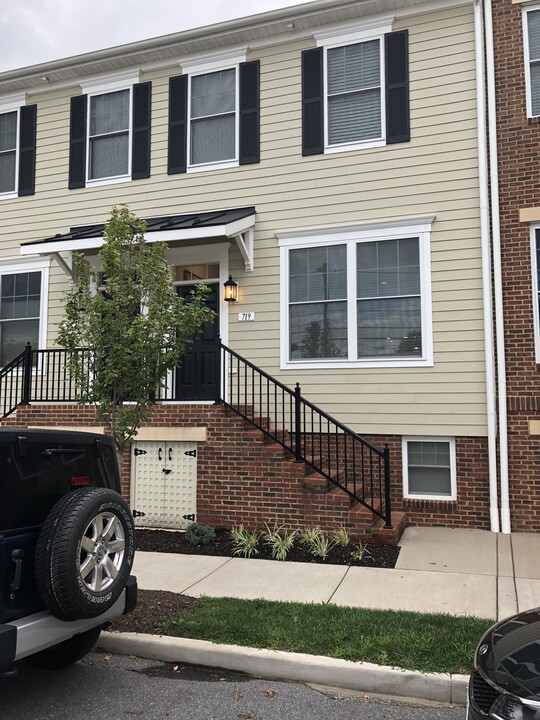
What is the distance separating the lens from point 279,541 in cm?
681

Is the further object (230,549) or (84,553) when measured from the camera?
(230,549)

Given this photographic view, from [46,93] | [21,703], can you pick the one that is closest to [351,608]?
[21,703]

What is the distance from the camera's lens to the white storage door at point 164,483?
26.5 ft

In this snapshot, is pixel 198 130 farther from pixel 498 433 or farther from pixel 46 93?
pixel 498 433

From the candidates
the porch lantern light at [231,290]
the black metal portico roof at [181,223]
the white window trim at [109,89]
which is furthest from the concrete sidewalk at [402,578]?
the white window trim at [109,89]

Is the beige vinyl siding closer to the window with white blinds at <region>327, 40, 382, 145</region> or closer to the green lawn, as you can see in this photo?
the window with white blinds at <region>327, 40, 382, 145</region>

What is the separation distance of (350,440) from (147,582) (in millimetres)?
3762

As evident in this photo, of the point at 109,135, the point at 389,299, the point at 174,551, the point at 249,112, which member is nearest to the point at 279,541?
the point at 174,551

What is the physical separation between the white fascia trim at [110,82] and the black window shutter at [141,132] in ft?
0.64

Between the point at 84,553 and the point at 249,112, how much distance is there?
809 cm

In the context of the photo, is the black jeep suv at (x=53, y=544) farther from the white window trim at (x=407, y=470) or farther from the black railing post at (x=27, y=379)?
the black railing post at (x=27, y=379)

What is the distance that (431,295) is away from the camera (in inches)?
331

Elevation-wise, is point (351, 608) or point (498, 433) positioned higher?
point (498, 433)

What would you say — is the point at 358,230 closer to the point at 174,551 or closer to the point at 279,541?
the point at 279,541
